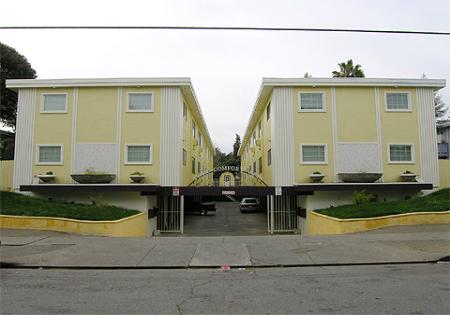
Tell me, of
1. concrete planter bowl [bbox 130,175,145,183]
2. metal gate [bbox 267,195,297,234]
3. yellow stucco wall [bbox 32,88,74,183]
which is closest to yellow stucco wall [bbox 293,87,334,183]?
metal gate [bbox 267,195,297,234]

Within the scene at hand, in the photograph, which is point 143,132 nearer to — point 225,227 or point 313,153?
point 225,227

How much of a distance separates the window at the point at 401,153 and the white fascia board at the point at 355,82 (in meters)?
3.64

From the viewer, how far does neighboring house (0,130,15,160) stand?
32.4 m

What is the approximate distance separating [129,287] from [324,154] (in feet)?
53.7

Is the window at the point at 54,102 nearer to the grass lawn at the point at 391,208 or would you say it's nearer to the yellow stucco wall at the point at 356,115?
the grass lawn at the point at 391,208

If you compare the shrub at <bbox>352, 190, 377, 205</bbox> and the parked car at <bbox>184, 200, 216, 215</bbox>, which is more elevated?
the shrub at <bbox>352, 190, 377, 205</bbox>

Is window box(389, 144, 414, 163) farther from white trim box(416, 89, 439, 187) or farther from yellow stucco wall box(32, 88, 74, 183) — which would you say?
yellow stucco wall box(32, 88, 74, 183)

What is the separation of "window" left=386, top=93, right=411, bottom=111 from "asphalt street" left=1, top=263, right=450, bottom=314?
588 inches

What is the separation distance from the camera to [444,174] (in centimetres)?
2200

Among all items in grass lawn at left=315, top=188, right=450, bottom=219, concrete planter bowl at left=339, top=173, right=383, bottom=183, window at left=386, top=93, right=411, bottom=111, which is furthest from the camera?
window at left=386, top=93, right=411, bottom=111

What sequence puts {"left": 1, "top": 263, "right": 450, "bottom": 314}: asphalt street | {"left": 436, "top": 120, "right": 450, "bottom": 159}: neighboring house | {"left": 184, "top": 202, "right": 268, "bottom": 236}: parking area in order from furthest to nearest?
{"left": 436, "top": 120, "right": 450, "bottom": 159}: neighboring house → {"left": 184, "top": 202, "right": 268, "bottom": 236}: parking area → {"left": 1, "top": 263, "right": 450, "bottom": 314}: asphalt street

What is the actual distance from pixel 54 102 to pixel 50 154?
3118 millimetres

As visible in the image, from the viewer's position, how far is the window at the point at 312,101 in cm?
2158

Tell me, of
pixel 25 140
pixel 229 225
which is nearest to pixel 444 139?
pixel 229 225
